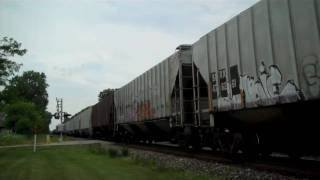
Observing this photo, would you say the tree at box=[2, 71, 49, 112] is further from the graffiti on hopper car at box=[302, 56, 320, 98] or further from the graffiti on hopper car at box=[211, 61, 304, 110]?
the graffiti on hopper car at box=[302, 56, 320, 98]

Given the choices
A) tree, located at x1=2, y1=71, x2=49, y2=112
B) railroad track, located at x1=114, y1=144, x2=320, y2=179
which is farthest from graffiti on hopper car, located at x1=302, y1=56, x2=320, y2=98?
tree, located at x1=2, y1=71, x2=49, y2=112

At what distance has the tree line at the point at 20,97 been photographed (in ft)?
67.2

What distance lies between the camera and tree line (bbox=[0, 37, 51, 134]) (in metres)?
20.5

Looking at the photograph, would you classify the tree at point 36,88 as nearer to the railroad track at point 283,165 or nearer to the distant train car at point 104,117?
the distant train car at point 104,117

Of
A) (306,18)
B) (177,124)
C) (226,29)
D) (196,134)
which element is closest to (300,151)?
(306,18)

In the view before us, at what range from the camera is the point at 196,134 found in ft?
47.4

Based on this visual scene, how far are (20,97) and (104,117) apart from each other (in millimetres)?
8435

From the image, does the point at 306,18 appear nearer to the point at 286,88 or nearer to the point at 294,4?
the point at 294,4

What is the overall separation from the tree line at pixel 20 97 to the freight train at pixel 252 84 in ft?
28.1

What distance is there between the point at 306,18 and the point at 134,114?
16.0 m

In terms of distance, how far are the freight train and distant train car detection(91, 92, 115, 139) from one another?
512 inches

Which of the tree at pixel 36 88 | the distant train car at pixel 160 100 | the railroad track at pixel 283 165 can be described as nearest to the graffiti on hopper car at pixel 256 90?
the railroad track at pixel 283 165

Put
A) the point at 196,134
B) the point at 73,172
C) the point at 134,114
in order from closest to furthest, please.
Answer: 1. the point at 73,172
2. the point at 196,134
3. the point at 134,114

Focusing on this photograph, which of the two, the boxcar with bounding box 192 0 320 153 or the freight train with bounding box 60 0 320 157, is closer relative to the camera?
the boxcar with bounding box 192 0 320 153
